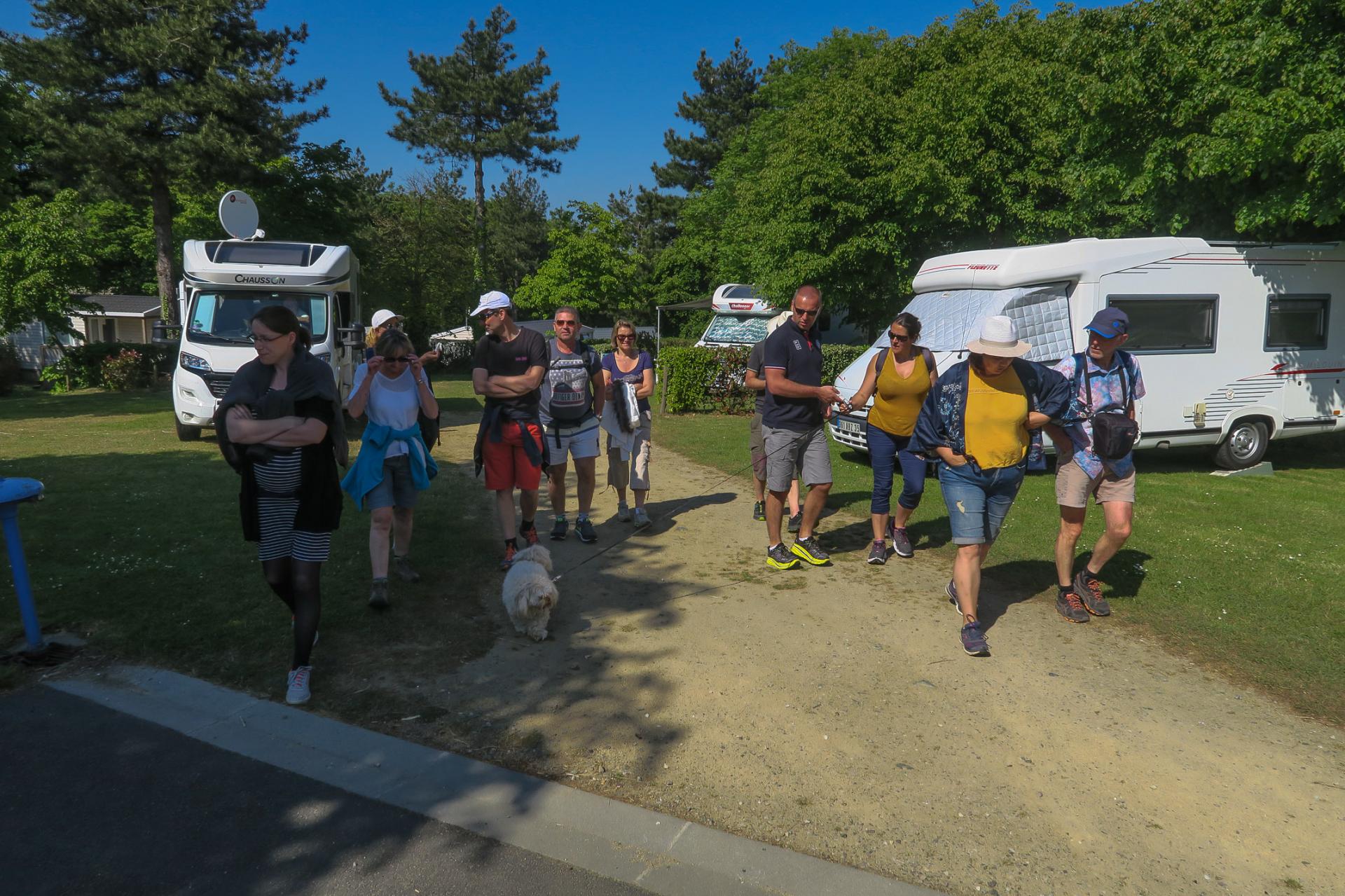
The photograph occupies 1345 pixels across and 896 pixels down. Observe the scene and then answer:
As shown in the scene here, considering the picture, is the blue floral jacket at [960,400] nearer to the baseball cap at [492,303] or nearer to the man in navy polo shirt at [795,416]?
the man in navy polo shirt at [795,416]

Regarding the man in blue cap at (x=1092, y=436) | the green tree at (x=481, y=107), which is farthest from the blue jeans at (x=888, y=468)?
the green tree at (x=481, y=107)

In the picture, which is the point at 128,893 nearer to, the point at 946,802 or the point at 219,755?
the point at 219,755

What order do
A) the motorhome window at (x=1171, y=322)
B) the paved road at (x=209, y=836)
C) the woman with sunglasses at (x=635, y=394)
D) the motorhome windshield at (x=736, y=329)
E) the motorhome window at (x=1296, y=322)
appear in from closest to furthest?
the paved road at (x=209, y=836), the woman with sunglasses at (x=635, y=394), the motorhome window at (x=1171, y=322), the motorhome window at (x=1296, y=322), the motorhome windshield at (x=736, y=329)

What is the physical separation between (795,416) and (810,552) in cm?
109

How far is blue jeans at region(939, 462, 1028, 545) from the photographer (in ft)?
15.6

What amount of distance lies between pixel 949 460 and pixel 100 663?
475 centimetres

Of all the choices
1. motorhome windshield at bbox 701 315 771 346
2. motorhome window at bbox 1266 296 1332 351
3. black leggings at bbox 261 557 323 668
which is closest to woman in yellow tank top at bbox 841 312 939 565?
black leggings at bbox 261 557 323 668

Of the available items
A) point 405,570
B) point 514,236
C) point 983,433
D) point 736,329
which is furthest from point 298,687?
point 514,236

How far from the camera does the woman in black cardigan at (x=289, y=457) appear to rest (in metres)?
3.93

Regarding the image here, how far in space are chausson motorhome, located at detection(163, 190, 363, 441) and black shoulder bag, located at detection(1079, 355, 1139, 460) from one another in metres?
10.4

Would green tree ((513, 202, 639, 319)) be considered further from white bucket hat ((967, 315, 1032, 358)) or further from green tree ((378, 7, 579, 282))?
white bucket hat ((967, 315, 1032, 358))

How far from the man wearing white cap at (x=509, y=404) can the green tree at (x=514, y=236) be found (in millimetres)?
61657

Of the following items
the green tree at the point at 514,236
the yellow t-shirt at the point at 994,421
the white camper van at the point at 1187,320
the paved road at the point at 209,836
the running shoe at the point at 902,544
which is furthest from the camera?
the green tree at the point at 514,236

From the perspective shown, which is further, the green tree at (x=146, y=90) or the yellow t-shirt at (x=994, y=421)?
the green tree at (x=146, y=90)
